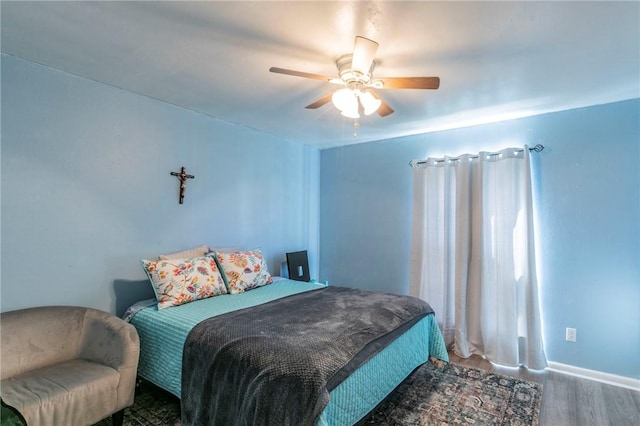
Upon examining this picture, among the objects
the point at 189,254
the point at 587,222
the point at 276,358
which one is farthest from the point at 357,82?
the point at 587,222

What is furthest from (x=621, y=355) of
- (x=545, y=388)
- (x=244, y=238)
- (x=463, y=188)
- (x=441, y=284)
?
(x=244, y=238)

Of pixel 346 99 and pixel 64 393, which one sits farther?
pixel 346 99

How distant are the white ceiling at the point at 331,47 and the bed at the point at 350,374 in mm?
1722

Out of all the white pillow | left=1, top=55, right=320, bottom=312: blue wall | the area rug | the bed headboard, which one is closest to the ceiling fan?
left=1, top=55, right=320, bottom=312: blue wall

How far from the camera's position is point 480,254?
323cm

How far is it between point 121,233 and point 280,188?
1.94 metres

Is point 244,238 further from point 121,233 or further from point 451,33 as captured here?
point 451,33

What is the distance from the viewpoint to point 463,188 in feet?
11.0

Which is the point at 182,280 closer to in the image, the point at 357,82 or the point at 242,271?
the point at 242,271

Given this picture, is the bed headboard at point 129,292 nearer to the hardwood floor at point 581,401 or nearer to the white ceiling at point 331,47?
the white ceiling at point 331,47

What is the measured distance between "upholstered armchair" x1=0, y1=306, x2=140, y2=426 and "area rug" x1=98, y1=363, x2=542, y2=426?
34cm

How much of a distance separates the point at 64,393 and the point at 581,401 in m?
3.42

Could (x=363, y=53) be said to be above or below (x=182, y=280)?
above

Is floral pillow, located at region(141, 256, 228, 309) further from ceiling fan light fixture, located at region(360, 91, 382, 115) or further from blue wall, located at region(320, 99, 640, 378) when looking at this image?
blue wall, located at region(320, 99, 640, 378)
